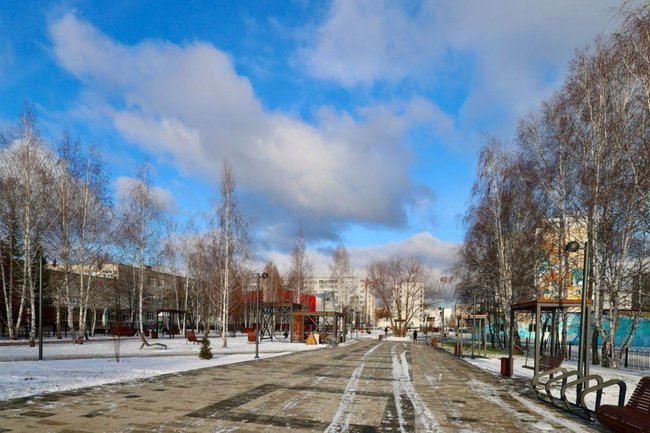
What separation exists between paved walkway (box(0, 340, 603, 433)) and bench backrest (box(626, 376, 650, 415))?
1.00m

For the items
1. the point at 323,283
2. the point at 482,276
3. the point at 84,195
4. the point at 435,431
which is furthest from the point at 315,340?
the point at 323,283

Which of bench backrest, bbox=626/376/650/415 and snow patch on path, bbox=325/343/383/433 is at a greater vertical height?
bench backrest, bbox=626/376/650/415

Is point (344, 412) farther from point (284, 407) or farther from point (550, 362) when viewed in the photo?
point (550, 362)

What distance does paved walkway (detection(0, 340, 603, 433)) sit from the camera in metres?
7.54

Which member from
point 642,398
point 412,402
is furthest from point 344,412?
point 642,398

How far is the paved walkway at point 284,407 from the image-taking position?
7543mm

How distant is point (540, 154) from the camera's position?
82.0 feet

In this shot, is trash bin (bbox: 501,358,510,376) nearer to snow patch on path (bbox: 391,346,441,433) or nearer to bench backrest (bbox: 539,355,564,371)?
bench backrest (bbox: 539,355,564,371)

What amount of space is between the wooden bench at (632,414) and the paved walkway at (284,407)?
0.58 metres

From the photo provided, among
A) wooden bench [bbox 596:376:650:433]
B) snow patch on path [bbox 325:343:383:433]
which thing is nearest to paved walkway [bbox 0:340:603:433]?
snow patch on path [bbox 325:343:383:433]

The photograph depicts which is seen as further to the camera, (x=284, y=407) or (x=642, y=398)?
(x=284, y=407)

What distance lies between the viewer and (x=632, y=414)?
721cm

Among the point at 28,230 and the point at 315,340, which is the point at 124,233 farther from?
the point at 315,340

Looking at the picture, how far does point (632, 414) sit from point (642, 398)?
0.50 metres
